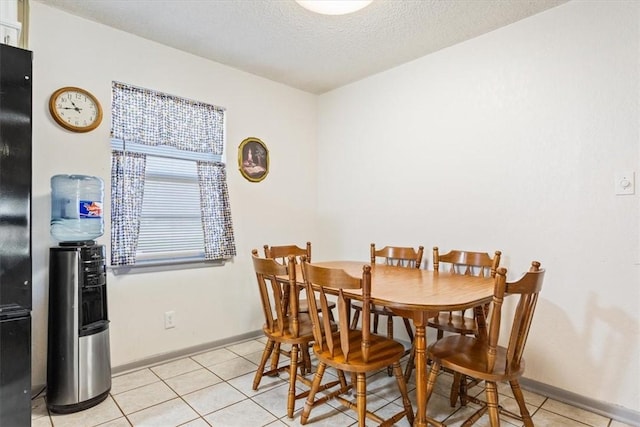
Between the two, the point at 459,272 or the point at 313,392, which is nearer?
the point at 313,392

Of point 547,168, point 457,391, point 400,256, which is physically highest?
point 547,168

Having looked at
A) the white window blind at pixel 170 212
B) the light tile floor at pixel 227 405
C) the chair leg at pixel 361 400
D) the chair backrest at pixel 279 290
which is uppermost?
the white window blind at pixel 170 212

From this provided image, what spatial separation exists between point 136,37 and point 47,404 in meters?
2.48

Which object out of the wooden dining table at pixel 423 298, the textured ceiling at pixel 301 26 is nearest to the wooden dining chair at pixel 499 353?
the wooden dining table at pixel 423 298

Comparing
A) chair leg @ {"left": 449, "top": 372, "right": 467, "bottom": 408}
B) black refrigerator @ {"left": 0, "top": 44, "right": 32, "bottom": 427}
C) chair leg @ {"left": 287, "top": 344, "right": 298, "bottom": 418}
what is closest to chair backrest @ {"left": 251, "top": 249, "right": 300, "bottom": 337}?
chair leg @ {"left": 287, "top": 344, "right": 298, "bottom": 418}

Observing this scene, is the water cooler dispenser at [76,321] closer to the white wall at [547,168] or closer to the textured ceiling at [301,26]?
the textured ceiling at [301,26]

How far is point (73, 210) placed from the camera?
87.5 inches

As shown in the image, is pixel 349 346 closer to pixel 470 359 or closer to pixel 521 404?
pixel 470 359

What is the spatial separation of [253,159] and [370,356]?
7.09 ft

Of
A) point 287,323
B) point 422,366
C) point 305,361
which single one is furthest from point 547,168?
point 305,361

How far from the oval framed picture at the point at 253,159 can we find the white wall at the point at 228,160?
0.20 ft

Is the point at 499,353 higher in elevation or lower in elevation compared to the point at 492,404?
higher

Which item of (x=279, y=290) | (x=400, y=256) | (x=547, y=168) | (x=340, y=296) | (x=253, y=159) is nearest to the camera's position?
(x=340, y=296)

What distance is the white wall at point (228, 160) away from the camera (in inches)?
88.4
